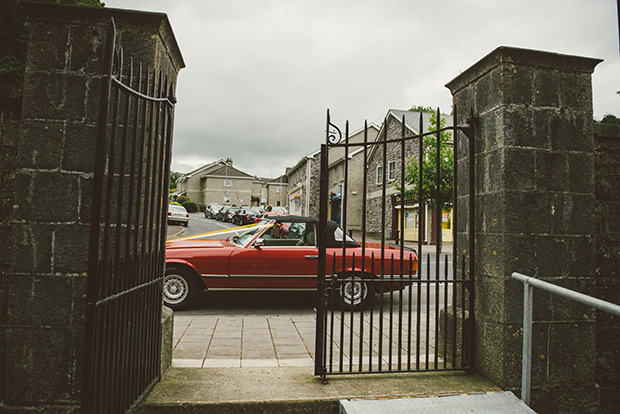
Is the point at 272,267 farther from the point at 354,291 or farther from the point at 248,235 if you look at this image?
the point at 354,291

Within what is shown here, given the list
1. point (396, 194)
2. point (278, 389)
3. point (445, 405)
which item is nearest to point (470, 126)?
point (445, 405)

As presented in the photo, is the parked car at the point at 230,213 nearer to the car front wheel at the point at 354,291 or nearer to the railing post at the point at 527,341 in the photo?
the car front wheel at the point at 354,291

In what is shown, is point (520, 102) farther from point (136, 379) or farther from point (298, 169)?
point (298, 169)

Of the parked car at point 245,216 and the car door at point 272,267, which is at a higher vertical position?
the parked car at point 245,216

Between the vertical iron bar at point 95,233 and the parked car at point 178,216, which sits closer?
the vertical iron bar at point 95,233

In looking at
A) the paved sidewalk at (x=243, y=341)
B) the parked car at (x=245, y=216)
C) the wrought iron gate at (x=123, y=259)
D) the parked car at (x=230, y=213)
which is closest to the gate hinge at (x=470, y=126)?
the wrought iron gate at (x=123, y=259)

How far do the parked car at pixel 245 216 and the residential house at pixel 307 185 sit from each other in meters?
5.73

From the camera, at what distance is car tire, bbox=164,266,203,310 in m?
6.22

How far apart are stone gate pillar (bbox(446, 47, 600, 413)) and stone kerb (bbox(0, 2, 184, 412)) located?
292 centimetres

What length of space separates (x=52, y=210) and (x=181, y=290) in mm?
3897

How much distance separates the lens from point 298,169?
149 feet

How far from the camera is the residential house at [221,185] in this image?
2547 inches

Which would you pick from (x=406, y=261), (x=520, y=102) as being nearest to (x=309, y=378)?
(x=520, y=102)

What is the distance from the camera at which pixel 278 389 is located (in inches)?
116
